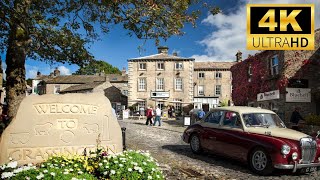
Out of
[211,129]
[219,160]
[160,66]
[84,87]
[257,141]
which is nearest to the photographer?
[257,141]

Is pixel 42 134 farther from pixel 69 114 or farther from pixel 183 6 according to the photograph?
pixel 183 6

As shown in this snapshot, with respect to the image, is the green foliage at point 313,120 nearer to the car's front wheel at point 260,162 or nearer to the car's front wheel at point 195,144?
the car's front wheel at point 195,144

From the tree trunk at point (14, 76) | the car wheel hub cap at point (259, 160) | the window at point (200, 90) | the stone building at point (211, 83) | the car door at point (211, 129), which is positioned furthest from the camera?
the window at point (200, 90)

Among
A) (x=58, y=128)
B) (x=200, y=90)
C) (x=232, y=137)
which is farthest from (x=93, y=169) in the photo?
(x=200, y=90)

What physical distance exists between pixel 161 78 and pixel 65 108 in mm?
48172

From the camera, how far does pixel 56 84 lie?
223 ft

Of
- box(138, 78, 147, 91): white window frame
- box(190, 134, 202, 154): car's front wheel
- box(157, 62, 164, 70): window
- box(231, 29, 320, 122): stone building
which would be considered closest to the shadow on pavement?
box(190, 134, 202, 154): car's front wheel

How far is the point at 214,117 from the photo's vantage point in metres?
10.7

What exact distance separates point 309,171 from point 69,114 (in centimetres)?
623

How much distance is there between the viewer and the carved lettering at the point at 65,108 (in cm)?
598

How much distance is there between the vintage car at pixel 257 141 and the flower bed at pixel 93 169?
447 cm

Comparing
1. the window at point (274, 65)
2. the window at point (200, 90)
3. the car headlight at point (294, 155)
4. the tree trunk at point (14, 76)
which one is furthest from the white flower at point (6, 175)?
the window at point (200, 90)

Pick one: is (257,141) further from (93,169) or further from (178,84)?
(178,84)

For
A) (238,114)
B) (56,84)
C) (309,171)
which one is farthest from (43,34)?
(56,84)
